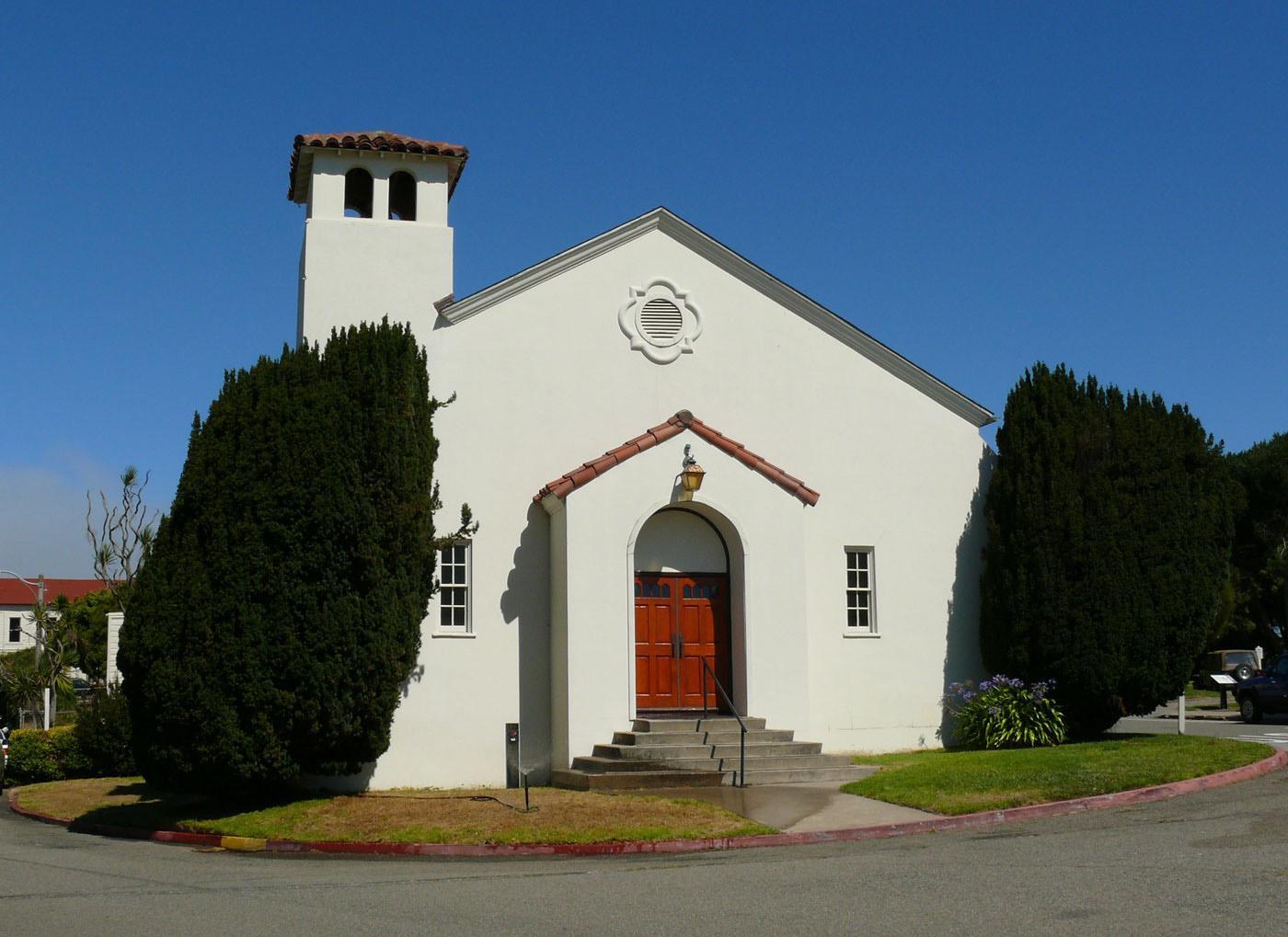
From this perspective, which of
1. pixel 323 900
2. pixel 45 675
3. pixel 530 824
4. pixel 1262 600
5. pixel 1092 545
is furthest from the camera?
pixel 1262 600

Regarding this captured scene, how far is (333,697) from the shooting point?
50.5 ft

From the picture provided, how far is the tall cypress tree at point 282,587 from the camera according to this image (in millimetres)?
15094

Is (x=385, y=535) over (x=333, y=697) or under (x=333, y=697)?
over

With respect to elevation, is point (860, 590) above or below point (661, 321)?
below

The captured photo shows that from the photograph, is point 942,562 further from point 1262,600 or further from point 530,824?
point 1262,600

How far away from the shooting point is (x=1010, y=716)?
19.7 meters

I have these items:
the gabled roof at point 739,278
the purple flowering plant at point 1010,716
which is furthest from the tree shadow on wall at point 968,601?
the gabled roof at point 739,278

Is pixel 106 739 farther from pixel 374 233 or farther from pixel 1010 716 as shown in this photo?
pixel 1010 716

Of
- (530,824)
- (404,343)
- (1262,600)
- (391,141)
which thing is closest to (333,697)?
(530,824)

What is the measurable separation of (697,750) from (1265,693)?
1774 cm

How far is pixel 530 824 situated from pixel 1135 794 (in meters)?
6.76

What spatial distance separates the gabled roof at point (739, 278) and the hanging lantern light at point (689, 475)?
11.6ft

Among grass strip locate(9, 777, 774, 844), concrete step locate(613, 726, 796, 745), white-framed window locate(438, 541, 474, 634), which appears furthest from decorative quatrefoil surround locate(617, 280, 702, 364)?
grass strip locate(9, 777, 774, 844)

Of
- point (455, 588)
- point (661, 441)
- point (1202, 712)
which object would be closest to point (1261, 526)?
point (1202, 712)
